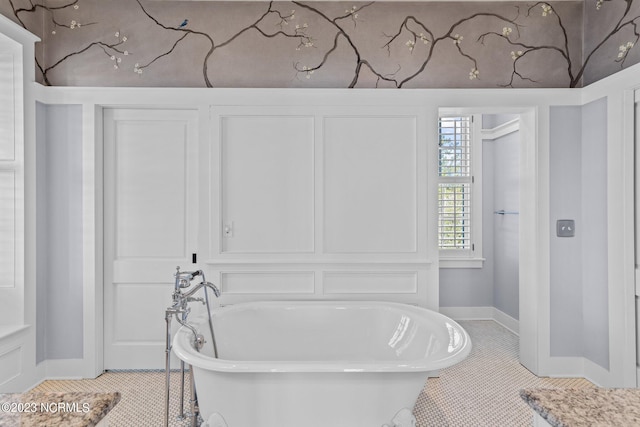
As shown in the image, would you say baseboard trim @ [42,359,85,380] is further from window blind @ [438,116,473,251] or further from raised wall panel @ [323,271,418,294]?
window blind @ [438,116,473,251]

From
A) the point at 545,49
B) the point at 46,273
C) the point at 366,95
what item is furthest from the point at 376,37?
the point at 46,273

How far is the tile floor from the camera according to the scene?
6.93 feet

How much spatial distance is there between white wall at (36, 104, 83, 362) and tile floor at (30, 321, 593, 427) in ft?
1.01

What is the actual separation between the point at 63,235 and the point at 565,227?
346 centimetres

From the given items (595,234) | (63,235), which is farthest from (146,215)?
(595,234)

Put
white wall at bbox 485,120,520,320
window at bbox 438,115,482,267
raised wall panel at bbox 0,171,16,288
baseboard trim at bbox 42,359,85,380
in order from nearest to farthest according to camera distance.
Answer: raised wall panel at bbox 0,171,16,288
baseboard trim at bbox 42,359,85,380
white wall at bbox 485,120,520,320
window at bbox 438,115,482,267

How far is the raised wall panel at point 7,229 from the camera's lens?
94.7 inches

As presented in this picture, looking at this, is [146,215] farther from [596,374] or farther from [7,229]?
[596,374]

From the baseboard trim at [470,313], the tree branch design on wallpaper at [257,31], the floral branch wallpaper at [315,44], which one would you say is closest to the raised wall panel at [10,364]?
the floral branch wallpaper at [315,44]

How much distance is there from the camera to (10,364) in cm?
231

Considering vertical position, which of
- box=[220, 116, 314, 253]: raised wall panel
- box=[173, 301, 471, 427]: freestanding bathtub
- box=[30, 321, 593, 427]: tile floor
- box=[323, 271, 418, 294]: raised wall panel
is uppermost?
box=[220, 116, 314, 253]: raised wall panel

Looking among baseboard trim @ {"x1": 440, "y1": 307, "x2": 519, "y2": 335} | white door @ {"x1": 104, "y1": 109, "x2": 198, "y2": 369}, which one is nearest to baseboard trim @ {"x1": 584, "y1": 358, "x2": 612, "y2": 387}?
baseboard trim @ {"x1": 440, "y1": 307, "x2": 519, "y2": 335}

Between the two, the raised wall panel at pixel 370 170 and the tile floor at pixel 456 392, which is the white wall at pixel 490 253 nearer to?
the tile floor at pixel 456 392

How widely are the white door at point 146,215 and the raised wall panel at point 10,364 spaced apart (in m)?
0.48
